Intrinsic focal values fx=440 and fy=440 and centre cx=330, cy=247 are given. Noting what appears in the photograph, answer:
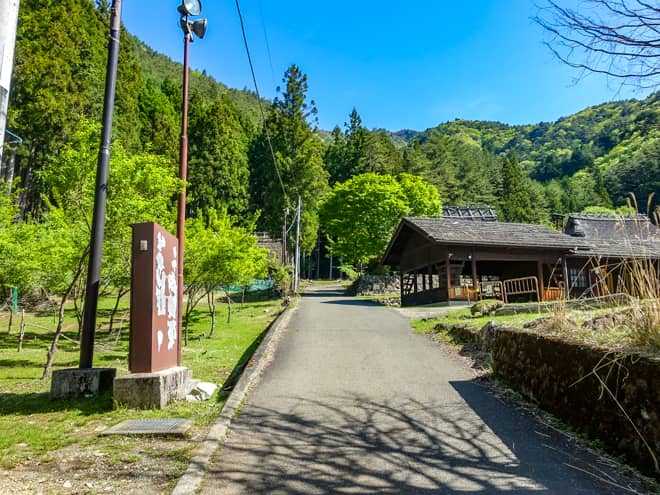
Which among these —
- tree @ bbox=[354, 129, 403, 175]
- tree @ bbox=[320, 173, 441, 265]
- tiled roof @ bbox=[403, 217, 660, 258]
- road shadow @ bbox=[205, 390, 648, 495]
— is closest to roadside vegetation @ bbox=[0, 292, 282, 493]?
road shadow @ bbox=[205, 390, 648, 495]

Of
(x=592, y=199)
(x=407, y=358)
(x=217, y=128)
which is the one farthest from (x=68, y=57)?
(x=592, y=199)

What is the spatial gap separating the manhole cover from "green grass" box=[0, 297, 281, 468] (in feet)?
0.39

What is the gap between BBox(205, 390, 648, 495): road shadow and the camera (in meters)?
3.26

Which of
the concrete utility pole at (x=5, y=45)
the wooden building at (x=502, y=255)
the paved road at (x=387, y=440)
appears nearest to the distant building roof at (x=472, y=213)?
the wooden building at (x=502, y=255)

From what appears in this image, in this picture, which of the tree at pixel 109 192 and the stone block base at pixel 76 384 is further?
the tree at pixel 109 192

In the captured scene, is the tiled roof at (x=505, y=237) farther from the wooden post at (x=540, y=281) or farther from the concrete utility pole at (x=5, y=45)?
the concrete utility pole at (x=5, y=45)

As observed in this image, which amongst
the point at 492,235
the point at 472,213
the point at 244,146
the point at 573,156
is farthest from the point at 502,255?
the point at 573,156

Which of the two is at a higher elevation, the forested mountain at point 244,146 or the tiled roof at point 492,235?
the forested mountain at point 244,146

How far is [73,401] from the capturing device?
5.76 metres

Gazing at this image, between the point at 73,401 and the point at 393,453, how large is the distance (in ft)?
14.3

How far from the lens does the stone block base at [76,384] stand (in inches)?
231

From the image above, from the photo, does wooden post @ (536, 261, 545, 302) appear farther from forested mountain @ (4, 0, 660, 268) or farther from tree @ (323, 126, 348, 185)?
tree @ (323, 126, 348, 185)

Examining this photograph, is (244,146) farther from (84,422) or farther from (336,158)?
(84,422)

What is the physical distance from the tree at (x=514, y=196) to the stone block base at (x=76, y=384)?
2167 inches
